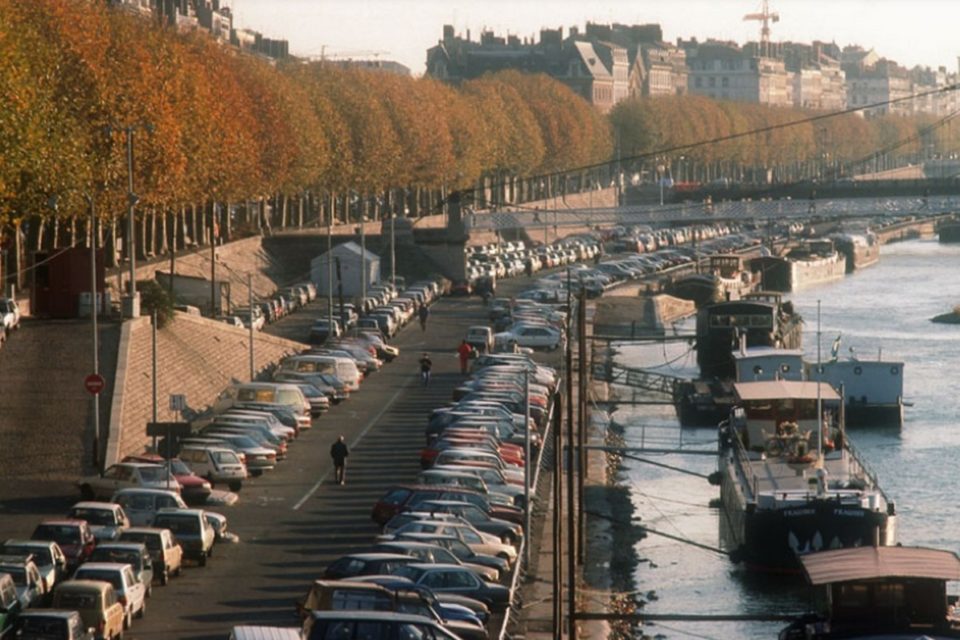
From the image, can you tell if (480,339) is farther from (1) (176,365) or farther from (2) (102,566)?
(2) (102,566)

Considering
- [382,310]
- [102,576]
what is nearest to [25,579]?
[102,576]

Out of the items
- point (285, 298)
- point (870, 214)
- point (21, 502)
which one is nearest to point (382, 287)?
point (285, 298)

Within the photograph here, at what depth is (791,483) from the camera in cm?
5253

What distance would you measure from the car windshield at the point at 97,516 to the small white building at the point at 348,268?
5379 cm

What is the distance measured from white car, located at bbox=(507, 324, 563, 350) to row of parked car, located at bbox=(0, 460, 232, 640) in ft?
130

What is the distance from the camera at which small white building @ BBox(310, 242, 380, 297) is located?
97.5 metres

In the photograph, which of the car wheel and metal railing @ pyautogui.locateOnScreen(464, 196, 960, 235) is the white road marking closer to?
the car wheel

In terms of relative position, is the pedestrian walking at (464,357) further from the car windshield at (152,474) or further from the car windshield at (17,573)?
the car windshield at (17,573)

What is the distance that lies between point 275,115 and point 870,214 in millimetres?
44915

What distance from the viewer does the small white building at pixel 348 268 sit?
9750 centimetres

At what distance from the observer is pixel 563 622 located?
1503 inches

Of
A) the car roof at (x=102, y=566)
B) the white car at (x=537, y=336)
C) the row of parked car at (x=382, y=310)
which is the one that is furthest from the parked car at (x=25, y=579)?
the white car at (x=537, y=336)

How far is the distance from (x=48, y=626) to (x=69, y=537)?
23.3 ft

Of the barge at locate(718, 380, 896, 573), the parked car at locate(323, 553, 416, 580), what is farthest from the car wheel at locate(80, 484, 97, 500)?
the barge at locate(718, 380, 896, 573)
